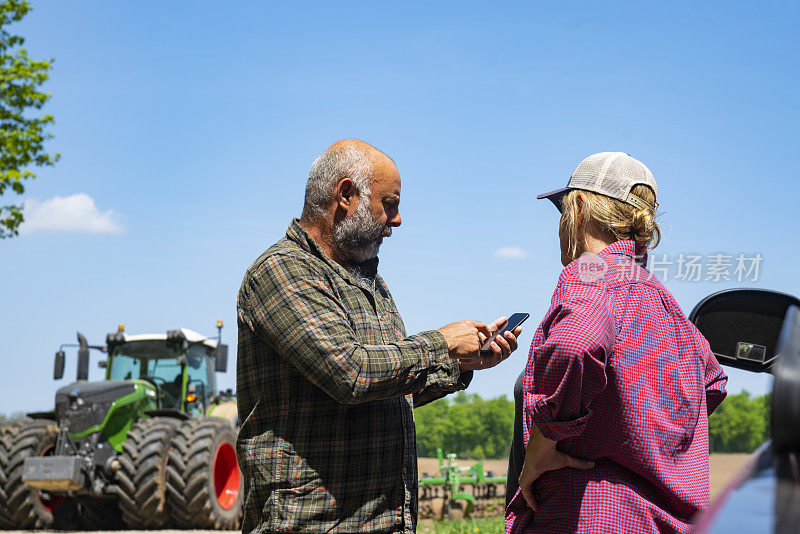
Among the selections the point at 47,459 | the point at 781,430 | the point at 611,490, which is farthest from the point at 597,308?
the point at 47,459

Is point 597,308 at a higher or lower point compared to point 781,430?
higher

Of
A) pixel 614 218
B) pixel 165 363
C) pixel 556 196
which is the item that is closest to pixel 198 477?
pixel 165 363

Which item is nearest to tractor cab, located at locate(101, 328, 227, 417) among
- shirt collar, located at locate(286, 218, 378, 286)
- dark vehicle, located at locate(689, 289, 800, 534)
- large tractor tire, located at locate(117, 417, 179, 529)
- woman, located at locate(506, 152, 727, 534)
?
large tractor tire, located at locate(117, 417, 179, 529)

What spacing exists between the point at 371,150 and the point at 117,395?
10225mm

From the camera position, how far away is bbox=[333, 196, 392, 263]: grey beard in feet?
10.4

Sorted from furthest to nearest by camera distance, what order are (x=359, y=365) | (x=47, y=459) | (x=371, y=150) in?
1. (x=47, y=459)
2. (x=371, y=150)
3. (x=359, y=365)

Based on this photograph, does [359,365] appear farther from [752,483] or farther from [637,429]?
[752,483]

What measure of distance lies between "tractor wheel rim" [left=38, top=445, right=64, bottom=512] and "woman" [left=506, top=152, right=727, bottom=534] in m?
11.4

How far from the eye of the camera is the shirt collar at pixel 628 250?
2508mm

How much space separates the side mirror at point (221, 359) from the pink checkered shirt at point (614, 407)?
36.2ft

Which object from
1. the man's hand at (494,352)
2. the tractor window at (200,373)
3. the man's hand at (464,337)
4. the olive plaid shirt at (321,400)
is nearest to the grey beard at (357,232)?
the olive plaid shirt at (321,400)

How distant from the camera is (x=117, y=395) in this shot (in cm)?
1243

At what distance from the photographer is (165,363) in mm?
13648

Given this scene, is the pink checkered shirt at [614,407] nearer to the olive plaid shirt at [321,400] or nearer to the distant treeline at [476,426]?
the olive plaid shirt at [321,400]
